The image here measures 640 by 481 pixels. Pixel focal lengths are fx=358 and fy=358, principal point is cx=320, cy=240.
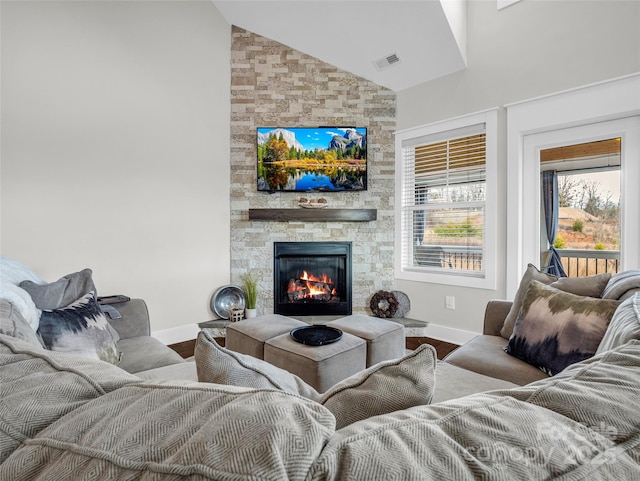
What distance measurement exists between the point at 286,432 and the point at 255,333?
2.07 metres

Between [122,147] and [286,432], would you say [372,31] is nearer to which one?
[122,147]

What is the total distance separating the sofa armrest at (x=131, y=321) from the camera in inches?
83.8

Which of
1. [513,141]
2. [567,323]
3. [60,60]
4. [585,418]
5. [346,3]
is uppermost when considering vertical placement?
[346,3]

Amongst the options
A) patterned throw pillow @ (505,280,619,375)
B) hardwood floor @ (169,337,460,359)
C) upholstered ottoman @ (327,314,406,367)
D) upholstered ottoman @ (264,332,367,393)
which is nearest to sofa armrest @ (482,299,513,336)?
patterned throw pillow @ (505,280,619,375)

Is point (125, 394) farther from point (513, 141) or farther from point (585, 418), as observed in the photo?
point (513, 141)

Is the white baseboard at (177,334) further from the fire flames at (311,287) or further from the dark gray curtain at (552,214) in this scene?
the dark gray curtain at (552,214)

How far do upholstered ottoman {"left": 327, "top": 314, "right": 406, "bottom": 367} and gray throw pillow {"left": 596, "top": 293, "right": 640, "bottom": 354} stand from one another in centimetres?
130

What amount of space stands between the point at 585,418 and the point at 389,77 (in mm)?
3880

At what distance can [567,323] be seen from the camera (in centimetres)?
158

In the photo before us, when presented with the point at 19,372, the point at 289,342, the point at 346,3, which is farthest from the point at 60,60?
the point at 19,372

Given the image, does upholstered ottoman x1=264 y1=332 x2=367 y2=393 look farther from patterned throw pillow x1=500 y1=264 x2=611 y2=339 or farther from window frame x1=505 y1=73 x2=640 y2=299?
window frame x1=505 y1=73 x2=640 y2=299

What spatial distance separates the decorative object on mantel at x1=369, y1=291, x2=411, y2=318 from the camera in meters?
3.88

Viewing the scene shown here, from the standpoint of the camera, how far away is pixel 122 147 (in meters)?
3.25

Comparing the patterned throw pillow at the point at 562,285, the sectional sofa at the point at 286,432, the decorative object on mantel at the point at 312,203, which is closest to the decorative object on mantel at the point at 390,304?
the decorative object on mantel at the point at 312,203
